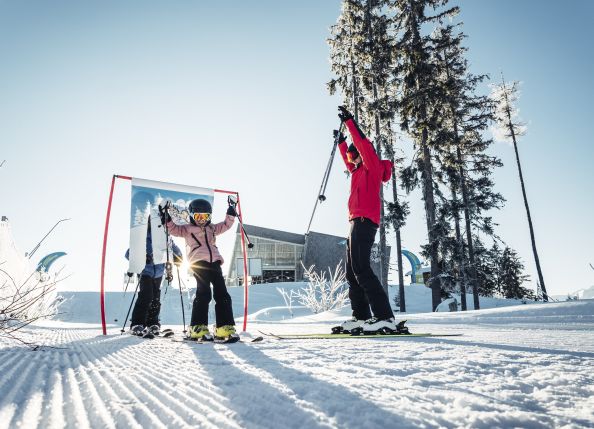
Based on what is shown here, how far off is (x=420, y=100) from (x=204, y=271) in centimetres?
1157

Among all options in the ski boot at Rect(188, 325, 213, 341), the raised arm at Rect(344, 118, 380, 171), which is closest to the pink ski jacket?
the ski boot at Rect(188, 325, 213, 341)

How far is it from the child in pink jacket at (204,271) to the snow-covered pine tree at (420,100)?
34.6 ft

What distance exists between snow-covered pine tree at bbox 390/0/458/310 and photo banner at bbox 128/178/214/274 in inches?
381

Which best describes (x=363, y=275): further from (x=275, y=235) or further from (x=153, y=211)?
(x=275, y=235)

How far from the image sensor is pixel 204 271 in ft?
11.6

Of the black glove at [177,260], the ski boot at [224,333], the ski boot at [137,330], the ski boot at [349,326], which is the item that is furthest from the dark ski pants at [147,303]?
the ski boot at [349,326]

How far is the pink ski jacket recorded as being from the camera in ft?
11.7

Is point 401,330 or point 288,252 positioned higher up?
point 288,252

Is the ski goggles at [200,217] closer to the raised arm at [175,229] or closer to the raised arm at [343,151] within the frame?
the raised arm at [175,229]

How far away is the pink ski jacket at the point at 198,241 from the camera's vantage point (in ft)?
11.7

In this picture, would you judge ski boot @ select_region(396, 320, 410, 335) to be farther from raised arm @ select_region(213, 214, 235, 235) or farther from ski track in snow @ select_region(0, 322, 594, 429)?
raised arm @ select_region(213, 214, 235, 235)

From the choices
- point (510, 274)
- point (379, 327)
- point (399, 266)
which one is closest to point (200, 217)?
point (379, 327)

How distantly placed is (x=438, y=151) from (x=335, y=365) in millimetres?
13966

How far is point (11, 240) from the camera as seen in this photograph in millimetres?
3359
